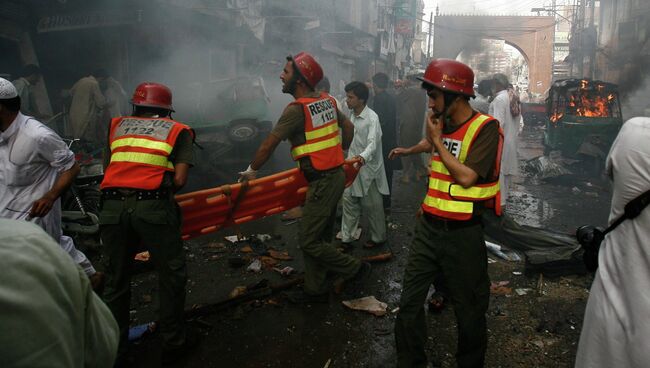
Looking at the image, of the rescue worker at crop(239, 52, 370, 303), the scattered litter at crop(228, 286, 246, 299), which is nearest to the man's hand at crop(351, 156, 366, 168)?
the rescue worker at crop(239, 52, 370, 303)

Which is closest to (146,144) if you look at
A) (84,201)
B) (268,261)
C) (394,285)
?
(268,261)

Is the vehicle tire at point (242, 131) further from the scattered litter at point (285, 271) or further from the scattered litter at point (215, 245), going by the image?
the scattered litter at point (285, 271)

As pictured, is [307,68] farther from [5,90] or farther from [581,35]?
[581,35]

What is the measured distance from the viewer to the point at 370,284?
4332 millimetres

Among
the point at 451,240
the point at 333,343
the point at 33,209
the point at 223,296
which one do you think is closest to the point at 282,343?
the point at 333,343

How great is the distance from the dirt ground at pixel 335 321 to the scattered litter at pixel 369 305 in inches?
2.4

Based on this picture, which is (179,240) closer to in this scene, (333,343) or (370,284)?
(333,343)

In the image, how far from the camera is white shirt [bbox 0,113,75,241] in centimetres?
276

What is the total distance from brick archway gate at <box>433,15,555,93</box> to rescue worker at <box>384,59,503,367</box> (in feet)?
143

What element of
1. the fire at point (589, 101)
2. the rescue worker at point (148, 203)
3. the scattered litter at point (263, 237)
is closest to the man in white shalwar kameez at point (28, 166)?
the rescue worker at point (148, 203)

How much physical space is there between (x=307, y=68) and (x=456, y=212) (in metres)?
1.85

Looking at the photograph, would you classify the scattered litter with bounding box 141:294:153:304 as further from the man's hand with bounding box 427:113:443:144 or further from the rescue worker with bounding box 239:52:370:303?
the man's hand with bounding box 427:113:443:144

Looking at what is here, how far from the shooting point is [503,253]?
504 cm

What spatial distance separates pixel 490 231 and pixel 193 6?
30.9ft
